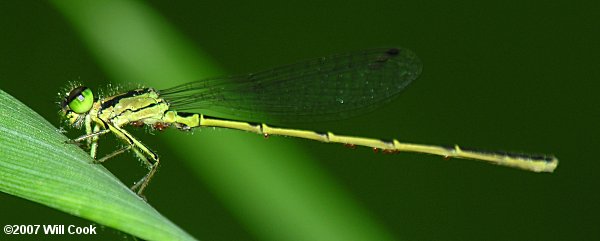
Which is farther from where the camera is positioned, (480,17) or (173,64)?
(480,17)

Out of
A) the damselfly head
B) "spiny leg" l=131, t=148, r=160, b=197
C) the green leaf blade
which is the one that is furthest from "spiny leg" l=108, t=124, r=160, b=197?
the green leaf blade

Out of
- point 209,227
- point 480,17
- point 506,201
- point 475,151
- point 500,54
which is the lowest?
point 209,227

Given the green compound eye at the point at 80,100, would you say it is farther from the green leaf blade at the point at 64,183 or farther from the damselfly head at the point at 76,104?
the green leaf blade at the point at 64,183

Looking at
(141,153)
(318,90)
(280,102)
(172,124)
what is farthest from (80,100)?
(318,90)

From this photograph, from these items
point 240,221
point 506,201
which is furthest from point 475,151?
point 240,221

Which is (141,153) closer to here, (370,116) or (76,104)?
(76,104)

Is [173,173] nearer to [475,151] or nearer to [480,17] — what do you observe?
[475,151]

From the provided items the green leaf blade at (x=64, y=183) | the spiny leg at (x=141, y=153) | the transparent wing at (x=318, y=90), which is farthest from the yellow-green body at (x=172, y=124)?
the green leaf blade at (x=64, y=183)
